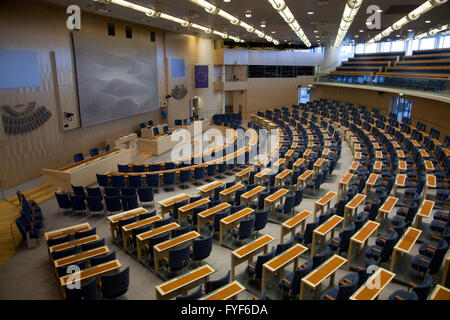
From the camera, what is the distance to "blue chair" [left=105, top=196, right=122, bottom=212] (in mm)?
9211

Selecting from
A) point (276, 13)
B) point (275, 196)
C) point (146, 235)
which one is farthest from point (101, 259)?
point (276, 13)

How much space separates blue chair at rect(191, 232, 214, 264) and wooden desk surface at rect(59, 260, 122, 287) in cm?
154

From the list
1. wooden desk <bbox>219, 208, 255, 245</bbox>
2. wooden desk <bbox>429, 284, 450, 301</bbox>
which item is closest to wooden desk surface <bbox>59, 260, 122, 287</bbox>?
wooden desk <bbox>219, 208, 255, 245</bbox>

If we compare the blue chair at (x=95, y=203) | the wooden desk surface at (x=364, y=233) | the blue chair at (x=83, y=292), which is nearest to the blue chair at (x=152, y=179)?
the blue chair at (x=95, y=203)

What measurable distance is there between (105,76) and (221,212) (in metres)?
10.9

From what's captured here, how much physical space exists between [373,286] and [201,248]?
126 inches

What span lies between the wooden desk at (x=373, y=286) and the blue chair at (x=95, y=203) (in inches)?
283

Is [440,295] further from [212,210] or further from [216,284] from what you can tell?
[212,210]

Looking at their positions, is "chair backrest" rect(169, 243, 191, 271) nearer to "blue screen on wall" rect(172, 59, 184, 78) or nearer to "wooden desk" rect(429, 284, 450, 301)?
"wooden desk" rect(429, 284, 450, 301)

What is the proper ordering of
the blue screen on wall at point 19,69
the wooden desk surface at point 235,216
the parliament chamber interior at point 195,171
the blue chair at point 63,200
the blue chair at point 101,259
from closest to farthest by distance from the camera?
1. the blue chair at point 101,259
2. the parliament chamber interior at point 195,171
3. the wooden desk surface at point 235,216
4. the blue chair at point 63,200
5. the blue screen on wall at point 19,69

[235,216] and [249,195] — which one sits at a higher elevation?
[249,195]

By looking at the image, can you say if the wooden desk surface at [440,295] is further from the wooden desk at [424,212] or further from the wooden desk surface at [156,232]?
the wooden desk surface at [156,232]

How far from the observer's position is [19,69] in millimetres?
11164

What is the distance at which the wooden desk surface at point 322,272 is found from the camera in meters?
5.20
